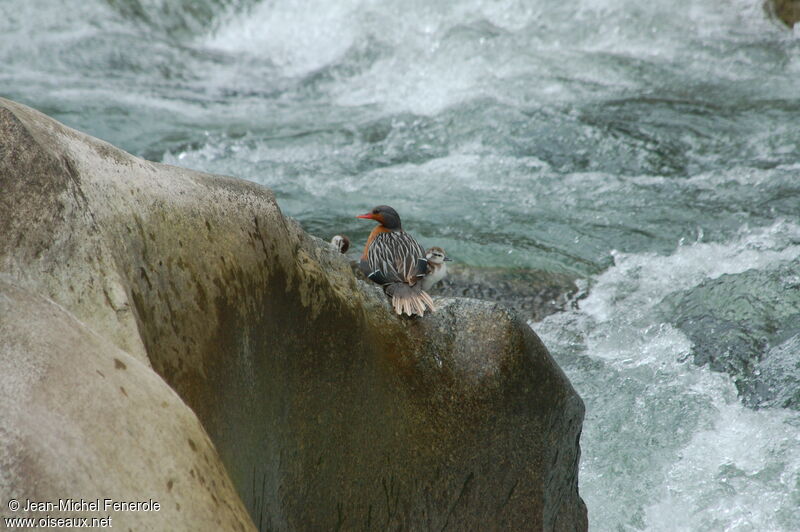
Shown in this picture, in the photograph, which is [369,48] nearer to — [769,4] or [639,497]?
[769,4]

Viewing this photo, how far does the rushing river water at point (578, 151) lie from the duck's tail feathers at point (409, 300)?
58.3 inches

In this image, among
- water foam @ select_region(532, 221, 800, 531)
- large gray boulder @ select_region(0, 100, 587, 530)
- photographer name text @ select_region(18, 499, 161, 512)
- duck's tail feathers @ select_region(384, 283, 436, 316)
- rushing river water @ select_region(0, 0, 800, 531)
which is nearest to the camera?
photographer name text @ select_region(18, 499, 161, 512)

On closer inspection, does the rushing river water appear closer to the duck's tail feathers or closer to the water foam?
the water foam

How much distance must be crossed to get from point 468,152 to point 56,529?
7015 millimetres

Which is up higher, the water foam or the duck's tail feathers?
the duck's tail feathers

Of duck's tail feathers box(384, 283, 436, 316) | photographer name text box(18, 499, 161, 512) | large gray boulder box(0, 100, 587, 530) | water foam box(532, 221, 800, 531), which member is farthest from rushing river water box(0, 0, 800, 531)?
photographer name text box(18, 499, 161, 512)

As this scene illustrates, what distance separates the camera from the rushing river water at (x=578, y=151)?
488 centimetres

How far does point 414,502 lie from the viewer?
346 centimetres

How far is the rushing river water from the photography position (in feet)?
16.0

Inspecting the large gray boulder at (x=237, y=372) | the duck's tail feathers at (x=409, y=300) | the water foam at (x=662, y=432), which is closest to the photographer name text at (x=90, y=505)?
the large gray boulder at (x=237, y=372)

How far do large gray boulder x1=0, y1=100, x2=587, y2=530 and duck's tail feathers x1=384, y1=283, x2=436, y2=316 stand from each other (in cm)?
6

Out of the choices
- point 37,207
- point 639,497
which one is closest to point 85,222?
point 37,207

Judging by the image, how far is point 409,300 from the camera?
3.69 m

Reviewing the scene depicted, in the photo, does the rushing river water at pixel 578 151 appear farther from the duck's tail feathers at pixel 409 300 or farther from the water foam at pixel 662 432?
the duck's tail feathers at pixel 409 300
